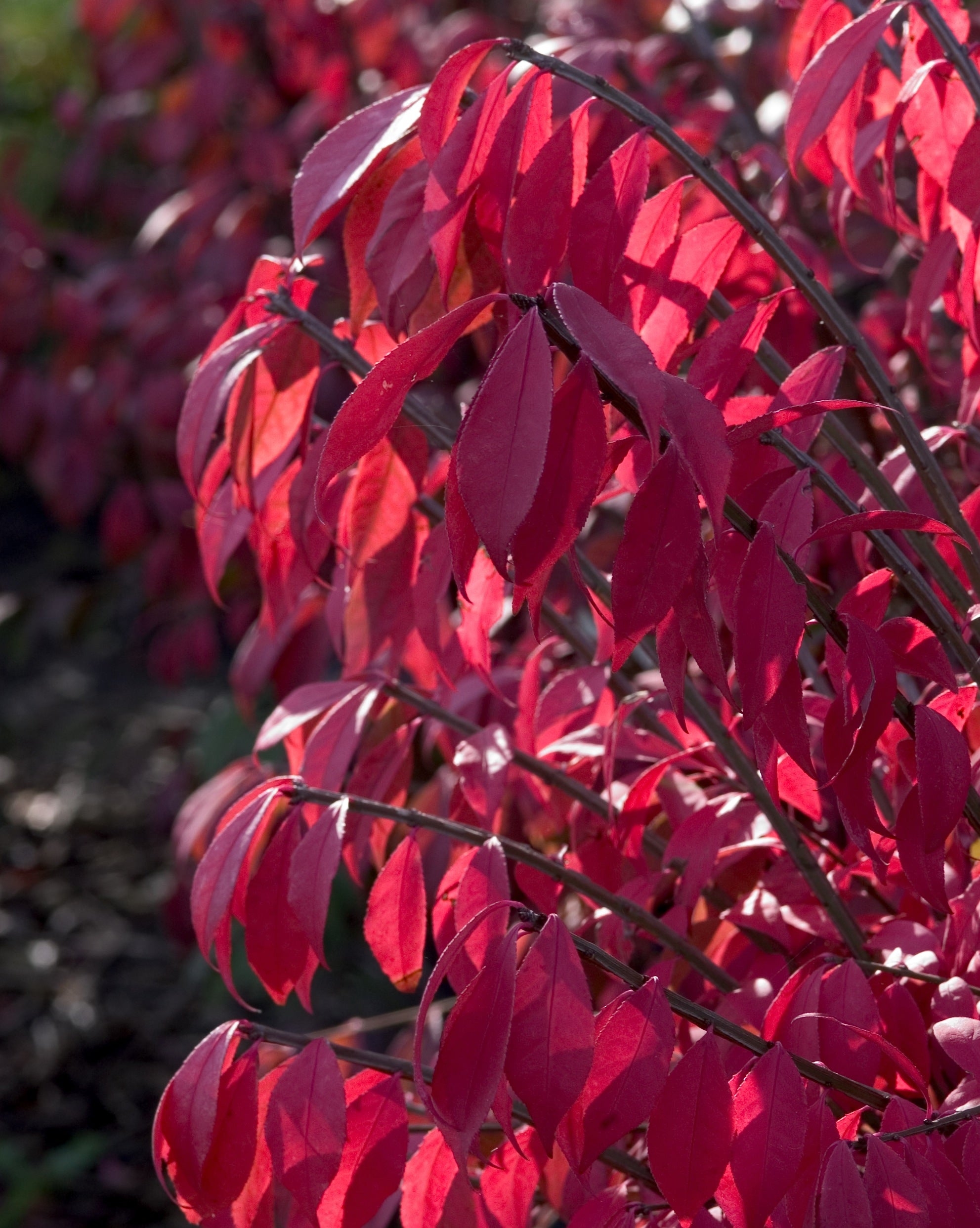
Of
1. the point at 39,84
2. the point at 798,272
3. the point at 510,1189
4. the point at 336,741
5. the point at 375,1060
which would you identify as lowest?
the point at 510,1189

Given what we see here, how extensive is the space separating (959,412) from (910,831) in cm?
37

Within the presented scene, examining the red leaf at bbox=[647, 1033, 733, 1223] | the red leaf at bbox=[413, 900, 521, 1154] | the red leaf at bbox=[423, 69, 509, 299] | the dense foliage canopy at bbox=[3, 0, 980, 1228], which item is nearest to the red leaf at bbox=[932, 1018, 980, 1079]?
the dense foliage canopy at bbox=[3, 0, 980, 1228]

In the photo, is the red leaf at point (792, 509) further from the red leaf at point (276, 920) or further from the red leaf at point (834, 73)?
the red leaf at point (276, 920)

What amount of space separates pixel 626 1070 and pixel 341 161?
19.6 inches

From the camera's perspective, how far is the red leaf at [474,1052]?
0.55 m

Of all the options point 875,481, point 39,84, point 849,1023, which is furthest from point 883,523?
point 39,84

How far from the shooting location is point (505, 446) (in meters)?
0.49

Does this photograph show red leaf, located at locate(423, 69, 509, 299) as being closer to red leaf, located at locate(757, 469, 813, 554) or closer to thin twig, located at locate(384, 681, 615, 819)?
red leaf, located at locate(757, 469, 813, 554)

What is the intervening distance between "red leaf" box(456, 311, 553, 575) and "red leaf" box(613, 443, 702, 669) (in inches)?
2.1

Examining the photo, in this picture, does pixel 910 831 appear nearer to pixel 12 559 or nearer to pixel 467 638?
pixel 467 638

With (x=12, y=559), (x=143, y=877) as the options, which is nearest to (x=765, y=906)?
(x=143, y=877)

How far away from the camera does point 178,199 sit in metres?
2.49

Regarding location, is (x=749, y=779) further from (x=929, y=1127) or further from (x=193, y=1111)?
(x=193, y=1111)

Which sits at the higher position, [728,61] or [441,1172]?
[728,61]
